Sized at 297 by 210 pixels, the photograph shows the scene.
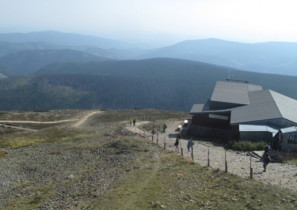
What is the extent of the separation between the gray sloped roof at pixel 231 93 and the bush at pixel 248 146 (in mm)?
21215

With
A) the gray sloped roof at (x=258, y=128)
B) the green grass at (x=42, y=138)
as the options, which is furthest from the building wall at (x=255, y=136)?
the green grass at (x=42, y=138)

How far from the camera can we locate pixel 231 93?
73.6 meters

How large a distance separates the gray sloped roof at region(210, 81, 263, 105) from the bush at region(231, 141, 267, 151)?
69.6ft

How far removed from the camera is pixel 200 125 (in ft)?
197

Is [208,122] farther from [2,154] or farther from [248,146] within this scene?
[2,154]

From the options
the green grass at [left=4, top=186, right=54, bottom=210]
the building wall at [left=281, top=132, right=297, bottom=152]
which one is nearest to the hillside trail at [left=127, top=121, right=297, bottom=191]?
the building wall at [left=281, top=132, right=297, bottom=152]

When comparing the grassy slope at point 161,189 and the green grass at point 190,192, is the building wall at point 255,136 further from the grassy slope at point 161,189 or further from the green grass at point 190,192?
the green grass at point 190,192

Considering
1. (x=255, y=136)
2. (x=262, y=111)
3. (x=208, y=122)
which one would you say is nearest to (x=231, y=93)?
(x=208, y=122)

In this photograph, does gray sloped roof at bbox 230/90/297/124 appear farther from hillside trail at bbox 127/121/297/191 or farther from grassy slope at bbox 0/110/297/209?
grassy slope at bbox 0/110/297/209

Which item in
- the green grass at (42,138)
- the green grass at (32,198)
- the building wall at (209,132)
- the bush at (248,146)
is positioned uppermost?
the bush at (248,146)

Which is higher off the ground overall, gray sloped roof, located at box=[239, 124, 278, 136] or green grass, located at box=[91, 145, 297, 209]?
gray sloped roof, located at box=[239, 124, 278, 136]

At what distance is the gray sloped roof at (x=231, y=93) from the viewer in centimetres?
6672

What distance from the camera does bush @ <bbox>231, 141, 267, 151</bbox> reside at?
139 feet

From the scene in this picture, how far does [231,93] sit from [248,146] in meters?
32.5
